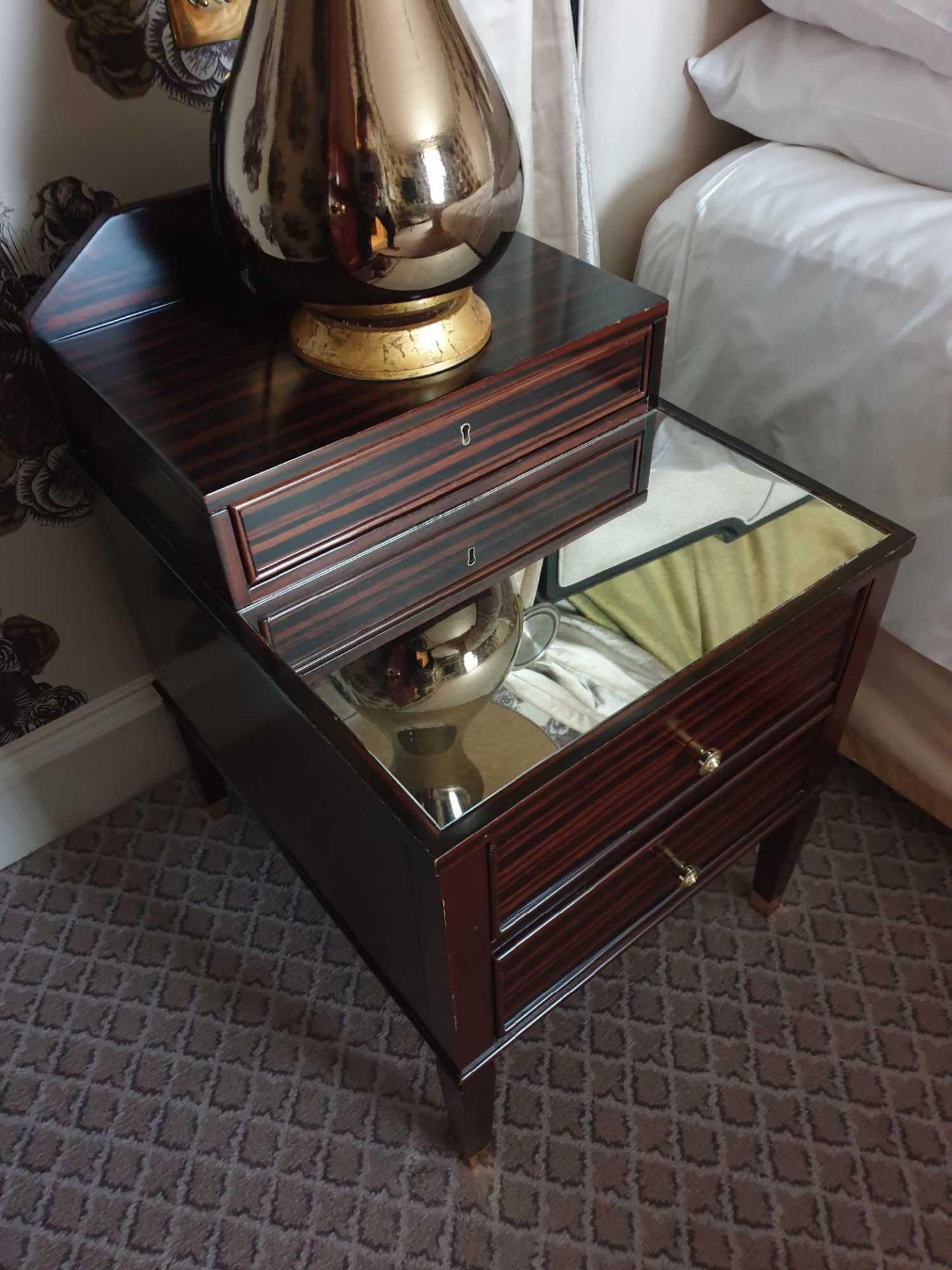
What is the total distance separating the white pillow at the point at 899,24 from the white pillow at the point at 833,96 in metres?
0.02

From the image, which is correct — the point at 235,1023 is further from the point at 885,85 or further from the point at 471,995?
the point at 885,85

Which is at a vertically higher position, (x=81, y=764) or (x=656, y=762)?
(x=656, y=762)

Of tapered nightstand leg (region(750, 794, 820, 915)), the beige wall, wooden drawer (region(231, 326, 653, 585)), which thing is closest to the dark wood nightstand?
wooden drawer (region(231, 326, 653, 585))

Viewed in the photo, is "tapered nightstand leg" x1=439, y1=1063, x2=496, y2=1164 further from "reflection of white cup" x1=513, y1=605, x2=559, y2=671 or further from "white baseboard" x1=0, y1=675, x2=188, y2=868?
"white baseboard" x1=0, y1=675, x2=188, y2=868

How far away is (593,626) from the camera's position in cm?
65

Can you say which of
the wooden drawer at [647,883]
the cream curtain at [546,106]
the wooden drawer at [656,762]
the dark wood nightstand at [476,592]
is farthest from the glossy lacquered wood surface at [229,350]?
the wooden drawer at [647,883]

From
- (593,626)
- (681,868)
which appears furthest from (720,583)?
(681,868)

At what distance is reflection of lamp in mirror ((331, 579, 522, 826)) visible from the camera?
0.54 metres

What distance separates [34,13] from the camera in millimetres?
653

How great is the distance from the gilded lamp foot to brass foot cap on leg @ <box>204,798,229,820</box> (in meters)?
0.59

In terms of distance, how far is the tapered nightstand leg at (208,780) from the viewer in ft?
3.21

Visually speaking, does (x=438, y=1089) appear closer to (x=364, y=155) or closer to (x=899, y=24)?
(x=364, y=155)

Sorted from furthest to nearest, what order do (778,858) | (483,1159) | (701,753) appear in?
(778,858) < (483,1159) < (701,753)

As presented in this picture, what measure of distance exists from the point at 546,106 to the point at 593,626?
46cm
